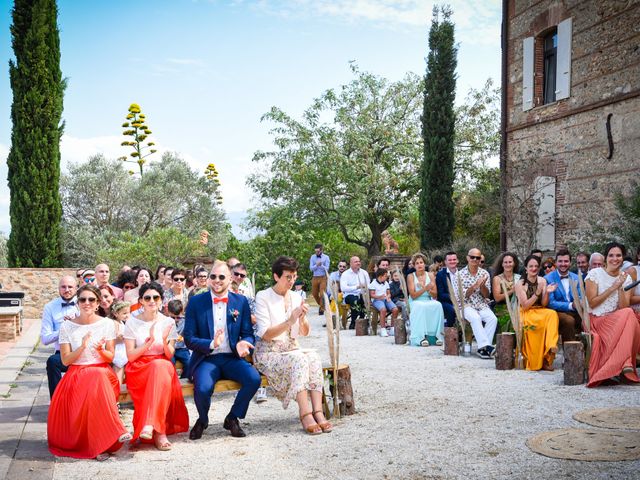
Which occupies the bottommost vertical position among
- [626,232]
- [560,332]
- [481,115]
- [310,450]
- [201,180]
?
[310,450]

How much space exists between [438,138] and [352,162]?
430 cm

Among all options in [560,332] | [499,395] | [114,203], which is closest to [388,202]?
[114,203]

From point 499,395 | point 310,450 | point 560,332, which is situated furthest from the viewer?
point 560,332

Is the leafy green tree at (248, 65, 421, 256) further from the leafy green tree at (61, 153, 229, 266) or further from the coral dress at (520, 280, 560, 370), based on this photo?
the coral dress at (520, 280, 560, 370)

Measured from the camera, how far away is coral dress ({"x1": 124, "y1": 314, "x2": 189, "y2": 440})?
6.15m

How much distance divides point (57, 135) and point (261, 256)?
316 inches

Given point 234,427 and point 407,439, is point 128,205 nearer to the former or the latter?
point 234,427

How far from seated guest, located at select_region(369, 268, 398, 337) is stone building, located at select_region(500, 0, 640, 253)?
4.71 meters

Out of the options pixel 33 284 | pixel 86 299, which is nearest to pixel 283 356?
pixel 86 299

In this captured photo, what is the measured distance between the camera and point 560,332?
32.6ft

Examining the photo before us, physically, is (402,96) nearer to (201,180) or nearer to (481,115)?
(481,115)

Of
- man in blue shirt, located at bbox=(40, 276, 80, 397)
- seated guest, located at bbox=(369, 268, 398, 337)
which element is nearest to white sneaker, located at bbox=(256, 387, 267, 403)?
man in blue shirt, located at bbox=(40, 276, 80, 397)

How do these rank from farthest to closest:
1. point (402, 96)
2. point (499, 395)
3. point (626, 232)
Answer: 1. point (402, 96)
2. point (626, 232)
3. point (499, 395)

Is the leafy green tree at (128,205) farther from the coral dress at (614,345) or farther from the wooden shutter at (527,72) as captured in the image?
the coral dress at (614,345)
